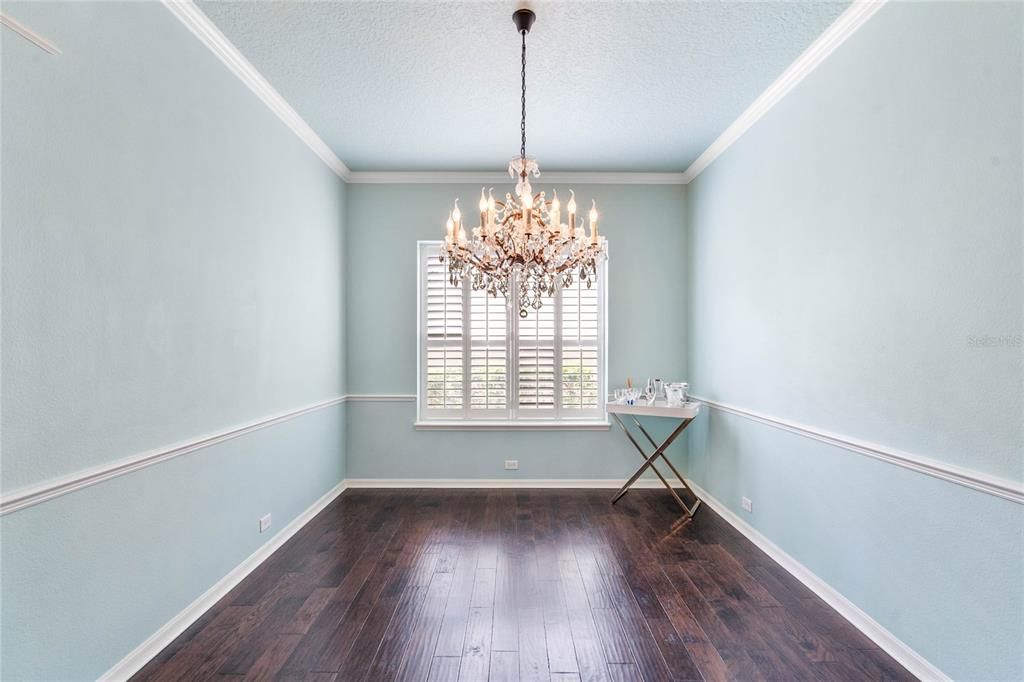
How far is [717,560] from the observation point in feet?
10.2

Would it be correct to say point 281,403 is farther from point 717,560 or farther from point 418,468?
point 717,560

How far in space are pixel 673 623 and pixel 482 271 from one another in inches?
75.7

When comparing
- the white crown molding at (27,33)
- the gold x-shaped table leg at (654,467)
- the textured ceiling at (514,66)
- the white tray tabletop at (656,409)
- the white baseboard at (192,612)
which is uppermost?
the textured ceiling at (514,66)

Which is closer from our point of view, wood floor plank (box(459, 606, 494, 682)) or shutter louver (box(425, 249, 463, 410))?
wood floor plank (box(459, 606, 494, 682))

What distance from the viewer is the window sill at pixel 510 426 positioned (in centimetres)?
466

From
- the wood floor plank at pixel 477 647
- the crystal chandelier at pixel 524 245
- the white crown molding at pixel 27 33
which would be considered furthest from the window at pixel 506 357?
the white crown molding at pixel 27 33

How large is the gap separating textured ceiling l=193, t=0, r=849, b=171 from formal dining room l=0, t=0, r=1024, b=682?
24 mm

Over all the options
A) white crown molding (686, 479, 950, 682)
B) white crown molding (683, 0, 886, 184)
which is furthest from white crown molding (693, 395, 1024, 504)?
white crown molding (683, 0, 886, 184)

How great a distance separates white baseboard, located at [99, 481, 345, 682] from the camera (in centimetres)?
202

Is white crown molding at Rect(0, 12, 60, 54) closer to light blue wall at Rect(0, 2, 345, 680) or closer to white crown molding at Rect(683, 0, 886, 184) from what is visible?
light blue wall at Rect(0, 2, 345, 680)

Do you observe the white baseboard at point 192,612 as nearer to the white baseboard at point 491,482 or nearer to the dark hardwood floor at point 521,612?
the dark hardwood floor at point 521,612

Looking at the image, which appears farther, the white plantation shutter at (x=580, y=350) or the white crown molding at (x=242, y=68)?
the white plantation shutter at (x=580, y=350)

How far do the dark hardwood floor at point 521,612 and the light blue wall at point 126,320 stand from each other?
1.26 feet

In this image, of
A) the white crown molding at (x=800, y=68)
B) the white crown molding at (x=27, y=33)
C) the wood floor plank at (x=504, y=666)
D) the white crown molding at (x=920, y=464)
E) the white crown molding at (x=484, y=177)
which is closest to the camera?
the white crown molding at (x=27, y=33)
